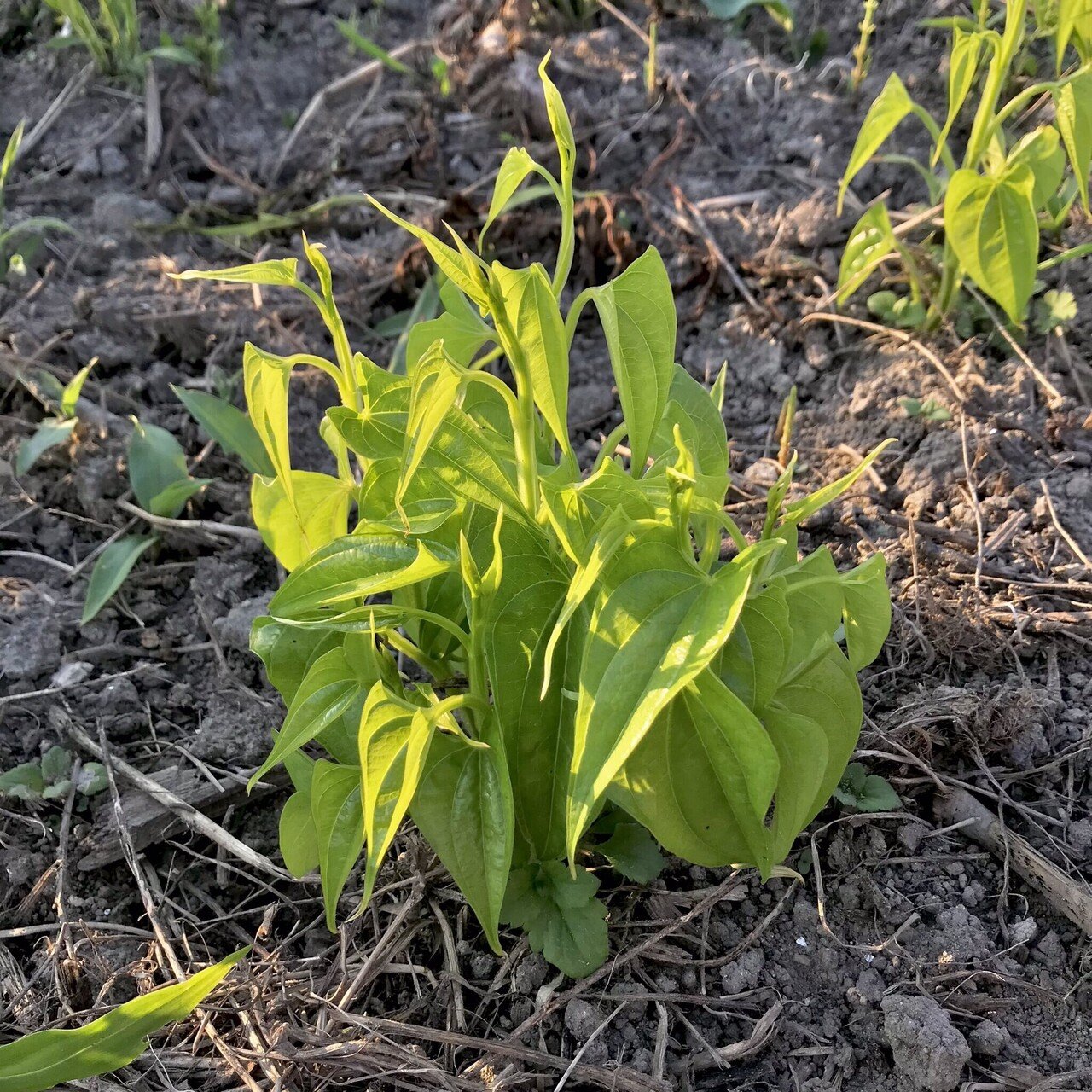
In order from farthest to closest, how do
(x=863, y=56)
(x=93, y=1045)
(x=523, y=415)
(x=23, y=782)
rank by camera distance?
1. (x=863, y=56)
2. (x=23, y=782)
3. (x=93, y=1045)
4. (x=523, y=415)

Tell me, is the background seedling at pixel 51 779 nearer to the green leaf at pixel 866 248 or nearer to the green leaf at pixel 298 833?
the green leaf at pixel 298 833

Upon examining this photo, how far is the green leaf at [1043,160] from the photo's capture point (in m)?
1.81

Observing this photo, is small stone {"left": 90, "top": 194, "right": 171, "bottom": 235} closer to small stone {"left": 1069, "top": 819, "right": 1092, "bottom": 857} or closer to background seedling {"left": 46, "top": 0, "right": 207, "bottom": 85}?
background seedling {"left": 46, "top": 0, "right": 207, "bottom": 85}

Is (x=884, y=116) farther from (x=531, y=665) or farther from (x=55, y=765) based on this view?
(x=55, y=765)

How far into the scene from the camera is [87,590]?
183 centimetres

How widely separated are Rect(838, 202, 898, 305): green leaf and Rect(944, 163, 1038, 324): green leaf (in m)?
0.12

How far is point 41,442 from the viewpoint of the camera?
6.49 feet

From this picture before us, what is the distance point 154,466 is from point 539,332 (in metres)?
1.20

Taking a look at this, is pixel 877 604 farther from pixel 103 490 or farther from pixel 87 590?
pixel 103 490

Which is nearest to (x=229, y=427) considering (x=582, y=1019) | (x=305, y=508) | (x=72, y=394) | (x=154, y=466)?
(x=154, y=466)

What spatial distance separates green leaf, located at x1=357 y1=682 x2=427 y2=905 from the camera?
0.94 m

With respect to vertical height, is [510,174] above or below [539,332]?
above

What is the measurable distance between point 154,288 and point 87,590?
84cm

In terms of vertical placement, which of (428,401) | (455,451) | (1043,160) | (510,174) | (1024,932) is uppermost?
(510,174)
